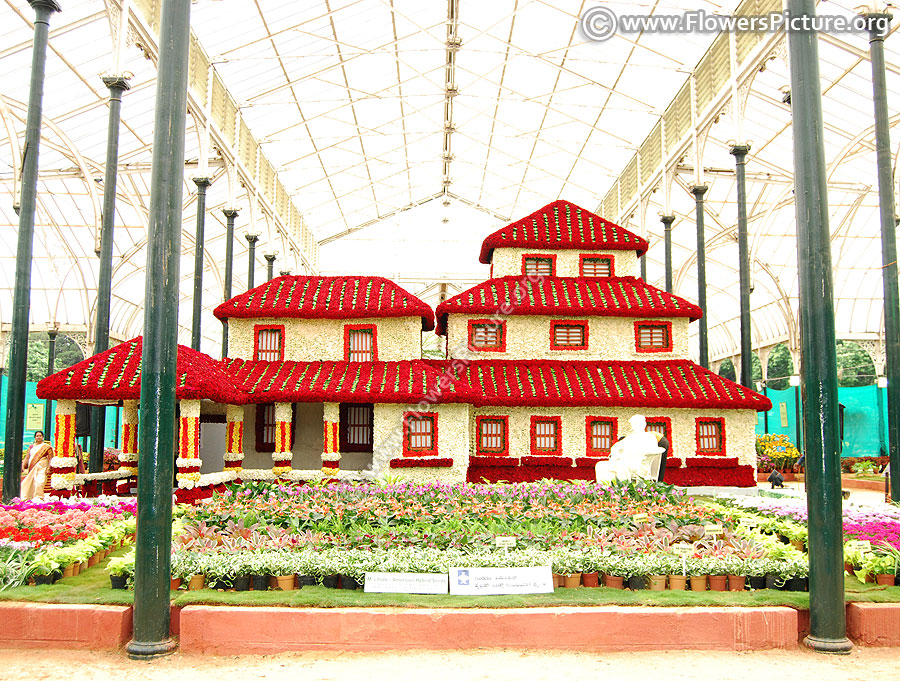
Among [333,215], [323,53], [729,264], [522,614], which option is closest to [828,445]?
[522,614]

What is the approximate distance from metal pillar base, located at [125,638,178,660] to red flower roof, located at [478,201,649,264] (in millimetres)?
17294

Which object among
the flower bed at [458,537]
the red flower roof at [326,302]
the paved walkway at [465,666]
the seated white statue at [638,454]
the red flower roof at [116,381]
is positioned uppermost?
the red flower roof at [326,302]

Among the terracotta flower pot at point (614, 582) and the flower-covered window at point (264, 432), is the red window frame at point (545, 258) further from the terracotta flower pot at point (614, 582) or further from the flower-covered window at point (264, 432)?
the terracotta flower pot at point (614, 582)

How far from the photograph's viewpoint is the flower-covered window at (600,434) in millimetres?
19859

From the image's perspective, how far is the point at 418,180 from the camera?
1670 inches

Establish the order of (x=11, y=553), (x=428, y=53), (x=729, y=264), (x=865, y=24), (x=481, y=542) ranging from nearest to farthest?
(x=11, y=553) → (x=481, y=542) → (x=865, y=24) → (x=428, y=53) → (x=729, y=264)

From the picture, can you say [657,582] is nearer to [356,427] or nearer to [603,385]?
[603,385]

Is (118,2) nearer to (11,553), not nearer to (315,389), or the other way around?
(315,389)

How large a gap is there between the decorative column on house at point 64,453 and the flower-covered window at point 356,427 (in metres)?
6.56

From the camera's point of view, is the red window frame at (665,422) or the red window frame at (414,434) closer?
the red window frame at (414,434)

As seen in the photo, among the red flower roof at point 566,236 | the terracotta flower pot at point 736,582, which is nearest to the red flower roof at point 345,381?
the red flower roof at point 566,236

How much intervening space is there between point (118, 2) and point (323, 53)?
1006 cm

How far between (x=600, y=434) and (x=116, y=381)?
11.9m

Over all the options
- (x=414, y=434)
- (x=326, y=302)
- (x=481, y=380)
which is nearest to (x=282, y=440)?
(x=414, y=434)
